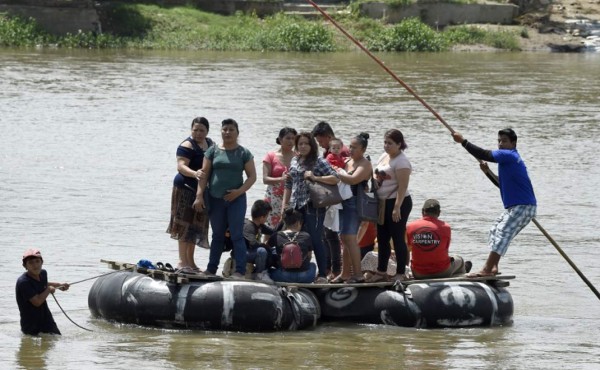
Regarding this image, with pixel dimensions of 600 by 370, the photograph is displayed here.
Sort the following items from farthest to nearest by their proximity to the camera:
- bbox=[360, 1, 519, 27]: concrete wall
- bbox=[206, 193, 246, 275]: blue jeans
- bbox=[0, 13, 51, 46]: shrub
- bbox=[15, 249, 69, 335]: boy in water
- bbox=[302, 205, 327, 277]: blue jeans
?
bbox=[360, 1, 519, 27]: concrete wall → bbox=[0, 13, 51, 46]: shrub → bbox=[302, 205, 327, 277]: blue jeans → bbox=[206, 193, 246, 275]: blue jeans → bbox=[15, 249, 69, 335]: boy in water

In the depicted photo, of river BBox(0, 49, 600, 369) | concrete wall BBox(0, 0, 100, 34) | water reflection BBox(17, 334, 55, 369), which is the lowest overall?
water reflection BBox(17, 334, 55, 369)

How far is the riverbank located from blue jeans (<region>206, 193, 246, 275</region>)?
1367 inches

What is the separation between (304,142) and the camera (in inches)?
493

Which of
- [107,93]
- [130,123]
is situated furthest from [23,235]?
[107,93]

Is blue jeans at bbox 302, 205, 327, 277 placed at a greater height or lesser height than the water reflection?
greater

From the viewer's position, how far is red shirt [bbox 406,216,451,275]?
502 inches

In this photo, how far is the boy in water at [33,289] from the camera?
1170cm

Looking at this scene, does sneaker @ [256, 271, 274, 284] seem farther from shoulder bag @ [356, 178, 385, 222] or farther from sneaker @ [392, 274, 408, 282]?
sneaker @ [392, 274, 408, 282]

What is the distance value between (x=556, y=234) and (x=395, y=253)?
19.0 ft

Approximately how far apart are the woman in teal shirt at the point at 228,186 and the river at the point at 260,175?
34.4 inches

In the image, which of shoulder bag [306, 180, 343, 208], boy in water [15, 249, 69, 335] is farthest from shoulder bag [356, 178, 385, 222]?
boy in water [15, 249, 69, 335]

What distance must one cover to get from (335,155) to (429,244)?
1204mm

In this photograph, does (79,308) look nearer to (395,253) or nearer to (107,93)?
(395,253)

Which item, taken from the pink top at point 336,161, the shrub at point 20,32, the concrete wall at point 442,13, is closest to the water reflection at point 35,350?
the pink top at point 336,161
